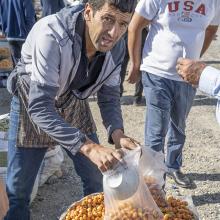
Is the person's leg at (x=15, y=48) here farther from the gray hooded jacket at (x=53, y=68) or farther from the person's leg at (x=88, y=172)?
the gray hooded jacket at (x=53, y=68)

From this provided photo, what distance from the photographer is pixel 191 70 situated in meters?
2.78

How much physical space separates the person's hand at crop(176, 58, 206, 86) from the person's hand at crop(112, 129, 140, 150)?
0.47 meters

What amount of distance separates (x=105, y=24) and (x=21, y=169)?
989 millimetres

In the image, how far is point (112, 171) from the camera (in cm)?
240

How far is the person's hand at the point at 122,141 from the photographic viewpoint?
8.69ft

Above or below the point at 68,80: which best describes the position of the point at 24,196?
below

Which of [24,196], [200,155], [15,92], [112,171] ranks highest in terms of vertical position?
[15,92]

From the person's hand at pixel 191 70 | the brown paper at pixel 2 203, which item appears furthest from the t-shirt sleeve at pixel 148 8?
the brown paper at pixel 2 203

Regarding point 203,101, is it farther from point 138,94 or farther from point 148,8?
point 148,8

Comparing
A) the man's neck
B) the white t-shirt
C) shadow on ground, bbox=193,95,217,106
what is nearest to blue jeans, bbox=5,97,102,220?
the man's neck

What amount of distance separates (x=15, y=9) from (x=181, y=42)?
301 cm

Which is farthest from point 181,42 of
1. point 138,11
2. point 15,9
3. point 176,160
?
point 15,9

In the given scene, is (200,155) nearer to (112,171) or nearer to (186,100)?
(186,100)

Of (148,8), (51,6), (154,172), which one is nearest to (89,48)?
(154,172)
